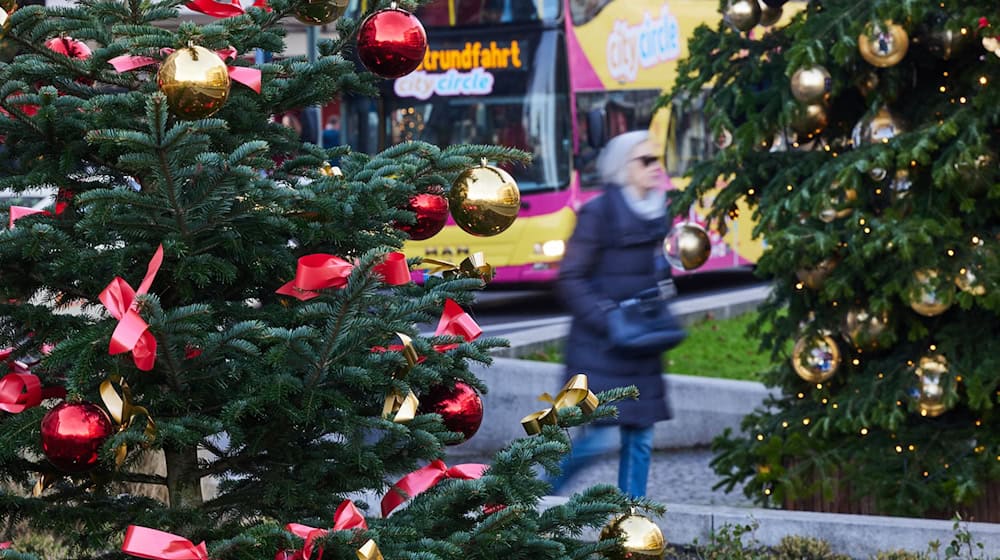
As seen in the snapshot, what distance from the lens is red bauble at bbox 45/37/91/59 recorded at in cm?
321

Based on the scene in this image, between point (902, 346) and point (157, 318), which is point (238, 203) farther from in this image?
point (902, 346)

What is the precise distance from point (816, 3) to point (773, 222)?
3.82 feet

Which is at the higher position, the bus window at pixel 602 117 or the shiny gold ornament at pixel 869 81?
the shiny gold ornament at pixel 869 81

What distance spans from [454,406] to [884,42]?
145 inches

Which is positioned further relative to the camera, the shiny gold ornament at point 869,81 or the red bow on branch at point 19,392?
the shiny gold ornament at point 869,81

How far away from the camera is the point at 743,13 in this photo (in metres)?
6.79

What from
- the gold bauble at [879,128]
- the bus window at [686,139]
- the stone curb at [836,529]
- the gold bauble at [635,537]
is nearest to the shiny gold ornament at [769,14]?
the gold bauble at [879,128]

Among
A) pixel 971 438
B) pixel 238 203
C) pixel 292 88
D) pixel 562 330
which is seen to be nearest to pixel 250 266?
pixel 238 203

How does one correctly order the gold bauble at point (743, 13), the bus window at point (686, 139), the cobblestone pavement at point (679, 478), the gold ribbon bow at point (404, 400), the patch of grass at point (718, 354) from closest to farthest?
the gold ribbon bow at point (404, 400) < the gold bauble at point (743, 13) < the cobblestone pavement at point (679, 478) < the patch of grass at point (718, 354) < the bus window at point (686, 139)

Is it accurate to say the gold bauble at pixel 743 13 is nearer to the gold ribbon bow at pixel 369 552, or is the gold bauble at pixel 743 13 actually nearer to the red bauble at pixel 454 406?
the red bauble at pixel 454 406

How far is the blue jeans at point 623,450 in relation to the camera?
5.89m

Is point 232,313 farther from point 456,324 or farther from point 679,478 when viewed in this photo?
point 679,478

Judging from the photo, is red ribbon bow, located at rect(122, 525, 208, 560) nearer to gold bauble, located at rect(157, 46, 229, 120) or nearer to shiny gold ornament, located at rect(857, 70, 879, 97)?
gold bauble, located at rect(157, 46, 229, 120)

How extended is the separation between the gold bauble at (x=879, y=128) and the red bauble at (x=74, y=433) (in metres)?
4.50
